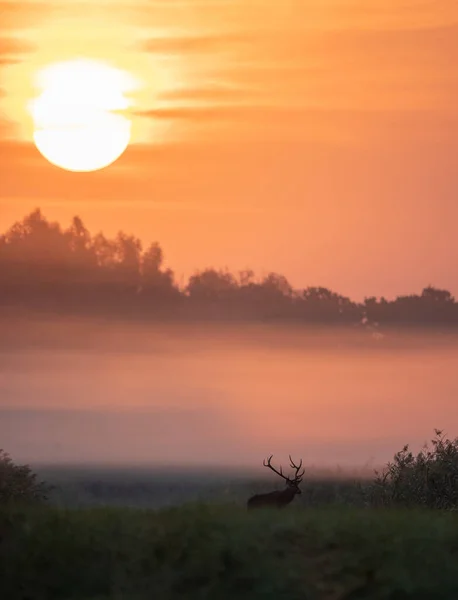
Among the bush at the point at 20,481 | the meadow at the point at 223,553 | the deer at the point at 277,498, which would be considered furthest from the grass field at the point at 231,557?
the bush at the point at 20,481

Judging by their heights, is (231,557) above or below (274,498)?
below

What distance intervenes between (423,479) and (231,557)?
3568 centimetres

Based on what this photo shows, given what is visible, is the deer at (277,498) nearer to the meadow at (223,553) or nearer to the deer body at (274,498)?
the deer body at (274,498)

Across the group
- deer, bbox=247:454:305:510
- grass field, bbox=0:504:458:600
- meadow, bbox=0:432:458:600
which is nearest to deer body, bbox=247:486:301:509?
deer, bbox=247:454:305:510

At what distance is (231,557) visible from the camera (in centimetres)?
2634

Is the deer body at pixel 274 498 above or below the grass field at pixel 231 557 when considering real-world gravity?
above

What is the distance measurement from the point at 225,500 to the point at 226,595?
625 centimetres

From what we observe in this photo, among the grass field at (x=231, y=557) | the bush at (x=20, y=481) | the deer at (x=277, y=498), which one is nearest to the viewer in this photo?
the grass field at (x=231, y=557)

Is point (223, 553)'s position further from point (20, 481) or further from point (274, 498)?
point (20, 481)

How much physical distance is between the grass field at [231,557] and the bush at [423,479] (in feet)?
105

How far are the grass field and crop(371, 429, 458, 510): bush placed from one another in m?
31.9

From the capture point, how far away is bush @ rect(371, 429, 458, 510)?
6019 cm

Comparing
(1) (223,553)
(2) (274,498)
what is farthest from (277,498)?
(1) (223,553)

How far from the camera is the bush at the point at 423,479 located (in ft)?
197
